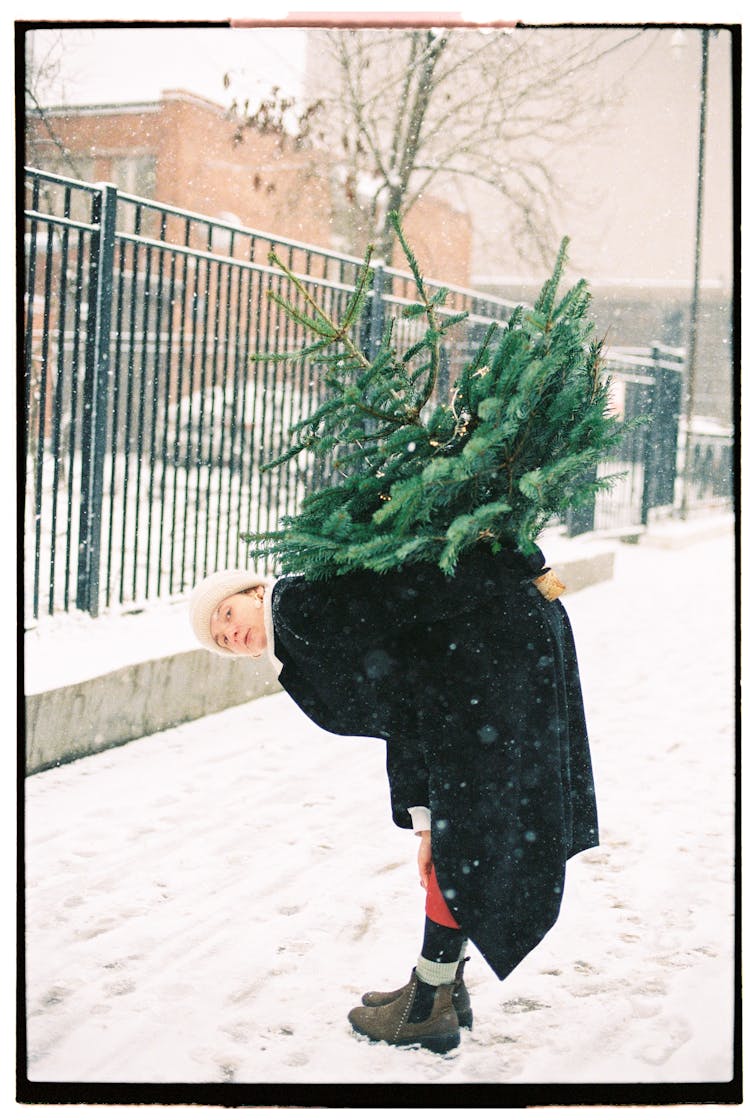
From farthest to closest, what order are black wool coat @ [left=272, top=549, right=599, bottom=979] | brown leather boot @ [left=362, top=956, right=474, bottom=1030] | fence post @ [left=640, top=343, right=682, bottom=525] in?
1. fence post @ [left=640, top=343, right=682, bottom=525]
2. brown leather boot @ [left=362, top=956, right=474, bottom=1030]
3. black wool coat @ [left=272, top=549, right=599, bottom=979]

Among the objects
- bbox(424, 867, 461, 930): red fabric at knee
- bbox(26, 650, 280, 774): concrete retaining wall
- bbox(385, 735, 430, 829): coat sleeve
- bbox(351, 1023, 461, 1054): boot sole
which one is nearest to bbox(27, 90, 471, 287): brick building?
bbox(26, 650, 280, 774): concrete retaining wall

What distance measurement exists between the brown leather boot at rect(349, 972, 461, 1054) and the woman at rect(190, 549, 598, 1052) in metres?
0.23

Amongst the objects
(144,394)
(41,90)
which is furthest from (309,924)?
(144,394)

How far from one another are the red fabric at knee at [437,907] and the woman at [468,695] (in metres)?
0.01

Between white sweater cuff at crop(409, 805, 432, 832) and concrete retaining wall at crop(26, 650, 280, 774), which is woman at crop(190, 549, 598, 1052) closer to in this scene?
white sweater cuff at crop(409, 805, 432, 832)

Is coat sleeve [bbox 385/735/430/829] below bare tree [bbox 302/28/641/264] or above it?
below

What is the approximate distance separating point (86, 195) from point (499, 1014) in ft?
11.6

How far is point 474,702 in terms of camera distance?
2.09 m

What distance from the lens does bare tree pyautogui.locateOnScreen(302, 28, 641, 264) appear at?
2812 mm

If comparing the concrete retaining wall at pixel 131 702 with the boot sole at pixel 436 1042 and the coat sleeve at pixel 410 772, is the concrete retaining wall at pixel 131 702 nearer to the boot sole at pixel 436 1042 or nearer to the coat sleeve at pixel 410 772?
the coat sleeve at pixel 410 772

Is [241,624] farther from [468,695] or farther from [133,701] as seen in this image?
[133,701]

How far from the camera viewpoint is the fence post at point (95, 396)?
13.5 feet

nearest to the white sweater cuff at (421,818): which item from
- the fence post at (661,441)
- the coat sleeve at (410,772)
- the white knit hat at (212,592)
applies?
the coat sleeve at (410,772)

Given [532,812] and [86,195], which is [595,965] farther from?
[86,195]
